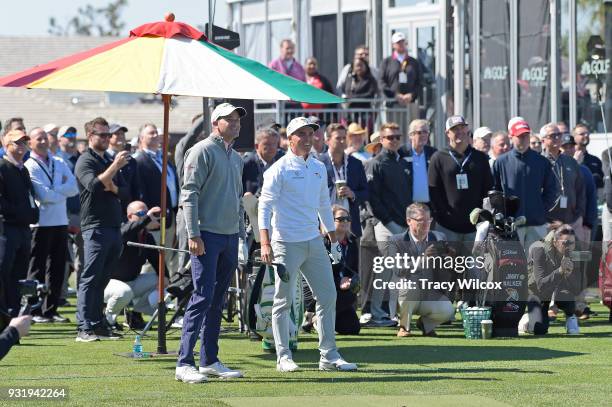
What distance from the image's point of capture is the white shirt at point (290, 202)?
1088 centimetres

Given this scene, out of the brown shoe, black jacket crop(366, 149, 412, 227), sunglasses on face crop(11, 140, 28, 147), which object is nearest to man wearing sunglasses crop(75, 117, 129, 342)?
sunglasses on face crop(11, 140, 28, 147)

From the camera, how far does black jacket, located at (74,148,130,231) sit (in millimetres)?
13031

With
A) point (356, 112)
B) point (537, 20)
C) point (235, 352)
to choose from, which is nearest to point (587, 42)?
point (537, 20)

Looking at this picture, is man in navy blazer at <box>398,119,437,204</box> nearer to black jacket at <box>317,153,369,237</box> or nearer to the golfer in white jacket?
black jacket at <box>317,153,369,237</box>

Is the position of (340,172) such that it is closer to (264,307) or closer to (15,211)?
(264,307)

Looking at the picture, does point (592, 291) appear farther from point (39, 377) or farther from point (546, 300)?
point (39, 377)

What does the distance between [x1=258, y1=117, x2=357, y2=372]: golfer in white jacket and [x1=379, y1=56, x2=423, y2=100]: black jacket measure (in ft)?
36.4

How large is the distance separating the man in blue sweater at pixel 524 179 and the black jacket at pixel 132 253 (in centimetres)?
394

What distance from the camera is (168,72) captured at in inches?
423

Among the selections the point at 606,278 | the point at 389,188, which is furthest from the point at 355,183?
the point at 606,278

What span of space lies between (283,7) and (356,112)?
5534 millimetres

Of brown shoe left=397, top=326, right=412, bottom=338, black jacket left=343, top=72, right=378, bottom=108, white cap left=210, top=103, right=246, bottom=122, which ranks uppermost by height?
black jacket left=343, top=72, right=378, bottom=108

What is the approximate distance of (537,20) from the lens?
22062mm

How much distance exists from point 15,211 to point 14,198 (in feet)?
0.44
